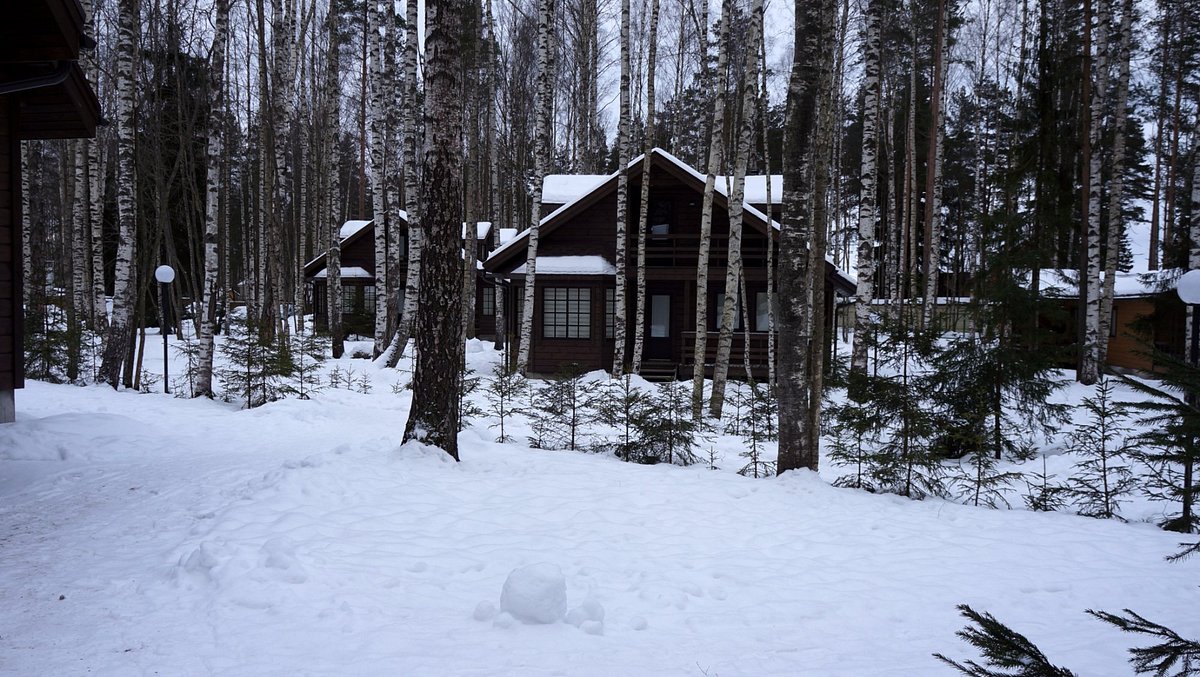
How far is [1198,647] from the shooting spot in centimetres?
144

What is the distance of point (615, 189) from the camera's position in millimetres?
18812

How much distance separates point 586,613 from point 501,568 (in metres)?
0.89

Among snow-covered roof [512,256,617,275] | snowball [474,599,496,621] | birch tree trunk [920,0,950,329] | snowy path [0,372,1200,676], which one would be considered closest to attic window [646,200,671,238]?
snow-covered roof [512,256,617,275]

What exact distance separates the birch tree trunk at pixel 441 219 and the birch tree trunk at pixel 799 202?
340 centimetres

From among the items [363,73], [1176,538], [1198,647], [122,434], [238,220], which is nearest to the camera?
[1198,647]

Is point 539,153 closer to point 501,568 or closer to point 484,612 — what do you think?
point 501,568

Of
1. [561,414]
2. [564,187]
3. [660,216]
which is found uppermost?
[564,187]

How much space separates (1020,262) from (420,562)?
928cm

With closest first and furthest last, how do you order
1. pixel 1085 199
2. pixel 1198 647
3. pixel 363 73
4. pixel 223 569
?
pixel 1198 647 < pixel 223 569 < pixel 1085 199 < pixel 363 73

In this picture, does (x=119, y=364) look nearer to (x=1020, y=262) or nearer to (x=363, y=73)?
(x=363, y=73)

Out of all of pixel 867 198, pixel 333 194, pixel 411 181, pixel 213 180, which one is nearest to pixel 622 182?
pixel 411 181

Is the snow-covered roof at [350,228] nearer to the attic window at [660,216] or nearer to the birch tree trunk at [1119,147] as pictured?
the attic window at [660,216]

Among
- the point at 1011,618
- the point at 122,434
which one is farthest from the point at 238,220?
the point at 1011,618

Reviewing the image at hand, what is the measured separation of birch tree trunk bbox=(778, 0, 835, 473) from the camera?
686cm
